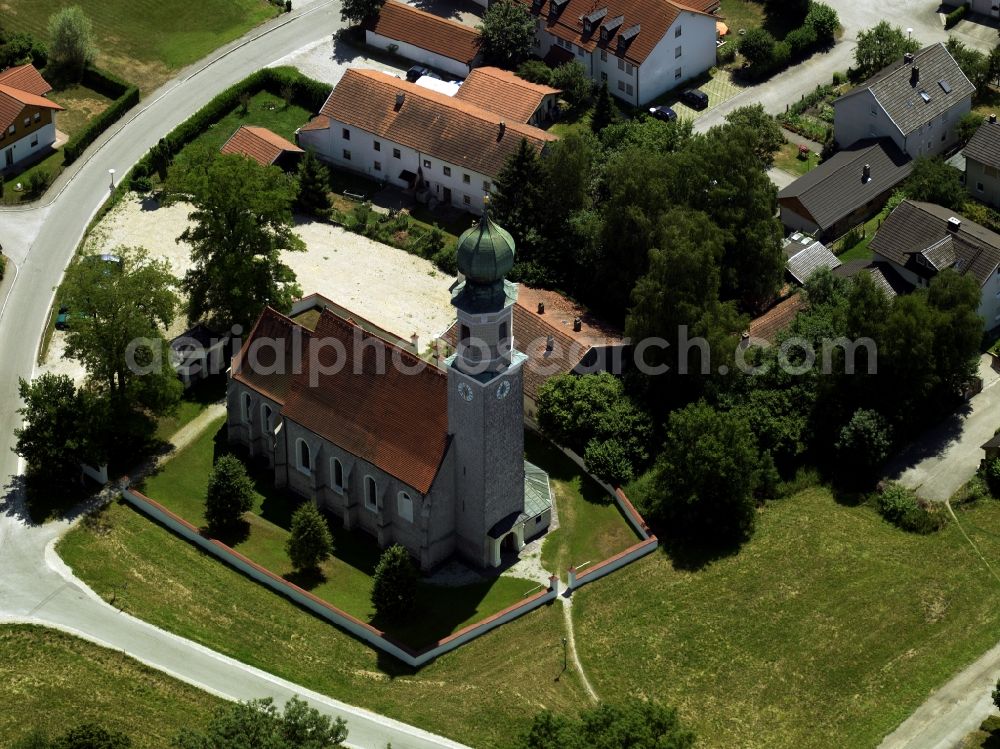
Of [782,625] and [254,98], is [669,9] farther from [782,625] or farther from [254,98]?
[782,625]

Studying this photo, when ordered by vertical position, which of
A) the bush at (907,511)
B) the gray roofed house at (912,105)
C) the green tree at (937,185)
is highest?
the gray roofed house at (912,105)

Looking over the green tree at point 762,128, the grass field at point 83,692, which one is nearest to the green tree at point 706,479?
the grass field at point 83,692

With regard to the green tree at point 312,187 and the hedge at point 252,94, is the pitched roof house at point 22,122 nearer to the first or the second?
the hedge at point 252,94

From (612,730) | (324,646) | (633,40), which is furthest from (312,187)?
(612,730)

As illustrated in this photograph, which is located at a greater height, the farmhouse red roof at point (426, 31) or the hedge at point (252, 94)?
the farmhouse red roof at point (426, 31)

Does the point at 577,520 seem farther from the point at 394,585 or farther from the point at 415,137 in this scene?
the point at 415,137
